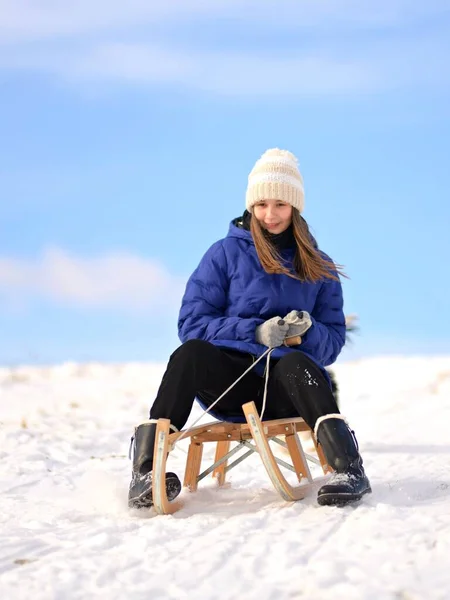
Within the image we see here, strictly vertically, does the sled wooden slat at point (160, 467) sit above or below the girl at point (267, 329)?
below

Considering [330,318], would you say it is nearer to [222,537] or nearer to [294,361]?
[294,361]

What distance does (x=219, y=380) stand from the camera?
3689 mm

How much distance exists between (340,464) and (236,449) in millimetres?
681

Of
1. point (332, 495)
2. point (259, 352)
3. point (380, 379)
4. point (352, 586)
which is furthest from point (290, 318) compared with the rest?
point (380, 379)

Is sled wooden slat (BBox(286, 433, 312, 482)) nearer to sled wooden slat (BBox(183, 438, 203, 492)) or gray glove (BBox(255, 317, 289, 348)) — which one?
sled wooden slat (BBox(183, 438, 203, 492))

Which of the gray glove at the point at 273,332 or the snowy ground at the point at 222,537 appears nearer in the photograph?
the snowy ground at the point at 222,537

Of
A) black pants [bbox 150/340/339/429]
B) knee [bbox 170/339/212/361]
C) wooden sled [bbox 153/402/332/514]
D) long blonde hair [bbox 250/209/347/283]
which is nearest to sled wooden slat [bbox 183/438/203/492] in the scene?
wooden sled [bbox 153/402/332/514]

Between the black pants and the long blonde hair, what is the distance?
1.54 ft

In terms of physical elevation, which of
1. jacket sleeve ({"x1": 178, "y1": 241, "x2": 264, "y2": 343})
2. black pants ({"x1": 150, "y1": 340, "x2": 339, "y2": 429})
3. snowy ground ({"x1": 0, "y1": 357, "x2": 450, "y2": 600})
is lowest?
snowy ground ({"x1": 0, "y1": 357, "x2": 450, "y2": 600})

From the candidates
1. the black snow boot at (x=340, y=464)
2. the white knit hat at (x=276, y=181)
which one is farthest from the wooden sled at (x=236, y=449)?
the white knit hat at (x=276, y=181)

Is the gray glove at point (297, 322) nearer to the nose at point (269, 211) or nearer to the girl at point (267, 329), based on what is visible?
the girl at point (267, 329)

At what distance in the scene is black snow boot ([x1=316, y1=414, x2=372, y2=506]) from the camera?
3.29 m

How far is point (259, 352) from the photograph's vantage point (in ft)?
12.2

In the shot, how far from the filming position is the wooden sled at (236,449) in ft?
11.1
